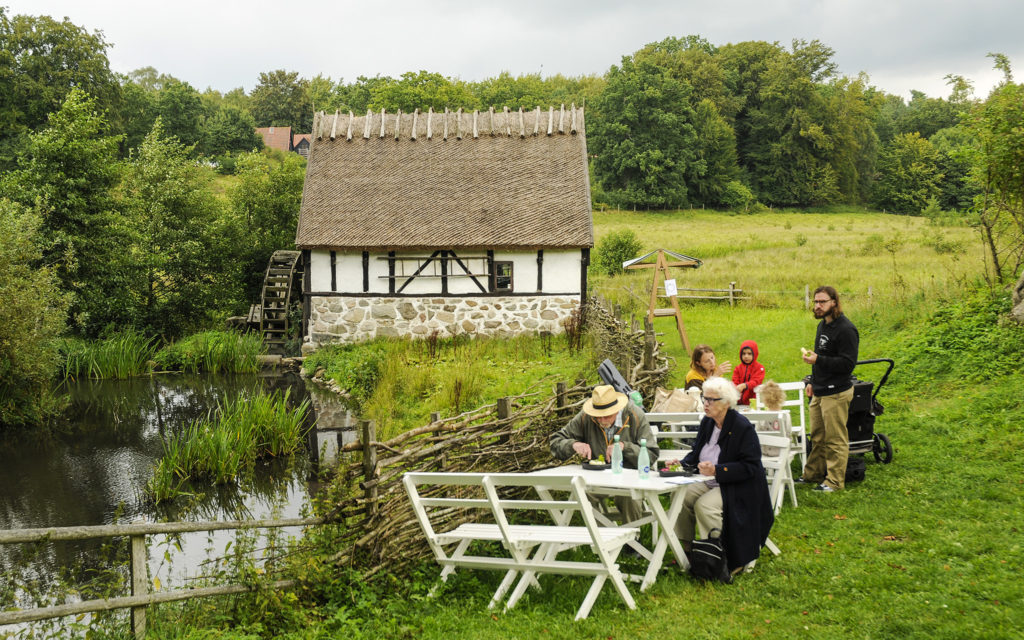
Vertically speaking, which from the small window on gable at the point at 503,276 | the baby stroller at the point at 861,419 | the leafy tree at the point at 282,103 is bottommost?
the baby stroller at the point at 861,419

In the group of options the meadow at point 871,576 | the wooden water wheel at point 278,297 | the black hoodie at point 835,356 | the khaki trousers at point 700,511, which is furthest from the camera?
the wooden water wheel at point 278,297

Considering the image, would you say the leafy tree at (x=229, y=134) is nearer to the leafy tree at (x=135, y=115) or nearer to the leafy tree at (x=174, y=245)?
the leafy tree at (x=135, y=115)

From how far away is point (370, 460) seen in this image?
6109mm

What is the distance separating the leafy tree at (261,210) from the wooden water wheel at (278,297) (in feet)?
5.31

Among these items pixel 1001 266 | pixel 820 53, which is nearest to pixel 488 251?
pixel 1001 266

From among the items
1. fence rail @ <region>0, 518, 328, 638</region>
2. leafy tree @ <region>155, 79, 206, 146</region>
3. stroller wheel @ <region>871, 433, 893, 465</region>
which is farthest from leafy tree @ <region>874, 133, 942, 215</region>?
fence rail @ <region>0, 518, 328, 638</region>

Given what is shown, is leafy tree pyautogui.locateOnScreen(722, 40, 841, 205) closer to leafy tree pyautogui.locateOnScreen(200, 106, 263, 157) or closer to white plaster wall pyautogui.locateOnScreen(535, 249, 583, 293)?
leafy tree pyautogui.locateOnScreen(200, 106, 263, 157)

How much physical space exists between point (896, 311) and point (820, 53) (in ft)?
177

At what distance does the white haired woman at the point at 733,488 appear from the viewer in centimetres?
531

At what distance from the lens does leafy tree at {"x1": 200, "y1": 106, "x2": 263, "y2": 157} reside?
5962 centimetres

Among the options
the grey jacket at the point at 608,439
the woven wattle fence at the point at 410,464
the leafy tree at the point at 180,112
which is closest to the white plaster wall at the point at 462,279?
the woven wattle fence at the point at 410,464

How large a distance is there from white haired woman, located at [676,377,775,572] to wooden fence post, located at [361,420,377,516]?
8.25 feet

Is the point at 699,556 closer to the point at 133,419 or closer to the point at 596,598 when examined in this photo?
the point at 596,598

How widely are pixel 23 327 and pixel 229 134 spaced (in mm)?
50207
